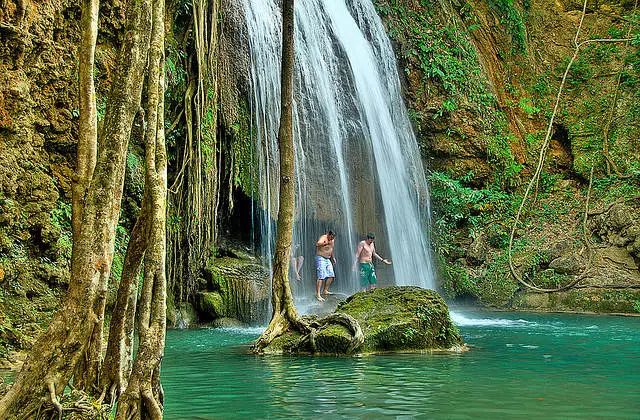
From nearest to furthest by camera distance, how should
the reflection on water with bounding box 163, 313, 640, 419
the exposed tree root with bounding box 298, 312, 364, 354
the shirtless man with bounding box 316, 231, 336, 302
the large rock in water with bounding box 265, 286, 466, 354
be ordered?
1. the reflection on water with bounding box 163, 313, 640, 419
2. the exposed tree root with bounding box 298, 312, 364, 354
3. the large rock in water with bounding box 265, 286, 466, 354
4. the shirtless man with bounding box 316, 231, 336, 302

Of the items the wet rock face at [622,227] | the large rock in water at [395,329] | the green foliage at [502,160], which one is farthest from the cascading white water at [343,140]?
the large rock in water at [395,329]

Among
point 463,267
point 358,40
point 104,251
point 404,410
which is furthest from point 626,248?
point 104,251

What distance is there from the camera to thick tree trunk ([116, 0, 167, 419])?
3.77 meters

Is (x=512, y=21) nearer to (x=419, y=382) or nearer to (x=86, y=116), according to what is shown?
(x=419, y=382)

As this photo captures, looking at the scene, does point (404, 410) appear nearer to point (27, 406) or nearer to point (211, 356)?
point (27, 406)

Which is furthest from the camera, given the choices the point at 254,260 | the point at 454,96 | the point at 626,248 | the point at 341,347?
the point at 454,96

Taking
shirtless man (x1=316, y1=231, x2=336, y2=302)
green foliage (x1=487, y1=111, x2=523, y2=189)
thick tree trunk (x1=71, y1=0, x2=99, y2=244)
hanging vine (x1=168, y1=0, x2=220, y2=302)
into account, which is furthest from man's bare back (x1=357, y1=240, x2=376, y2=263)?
thick tree trunk (x1=71, y1=0, x2=99, y2=244)

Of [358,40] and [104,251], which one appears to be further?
[358,40]

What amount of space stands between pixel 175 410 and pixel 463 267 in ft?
44.2

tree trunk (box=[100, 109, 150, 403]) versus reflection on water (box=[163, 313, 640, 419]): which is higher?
tree trunk (box=[100, 109, 150, 403])

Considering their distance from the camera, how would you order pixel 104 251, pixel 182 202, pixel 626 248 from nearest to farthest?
pixel 104 251 < pixel 182 202 < pixel 626 248

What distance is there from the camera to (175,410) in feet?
15.8

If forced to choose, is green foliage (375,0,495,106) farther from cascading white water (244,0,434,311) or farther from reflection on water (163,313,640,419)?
reflection on water (163,313,640,419)

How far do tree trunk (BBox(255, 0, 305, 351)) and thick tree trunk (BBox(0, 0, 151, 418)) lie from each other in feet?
14.8
